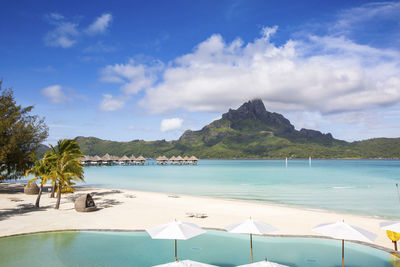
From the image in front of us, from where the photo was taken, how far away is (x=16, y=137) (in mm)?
23656

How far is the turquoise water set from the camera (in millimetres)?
9102

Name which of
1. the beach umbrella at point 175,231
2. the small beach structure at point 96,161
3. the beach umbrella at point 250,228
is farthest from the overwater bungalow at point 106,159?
the beach umbrella at point 250,228

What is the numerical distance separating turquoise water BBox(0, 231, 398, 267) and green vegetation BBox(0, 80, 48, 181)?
49.1 ft

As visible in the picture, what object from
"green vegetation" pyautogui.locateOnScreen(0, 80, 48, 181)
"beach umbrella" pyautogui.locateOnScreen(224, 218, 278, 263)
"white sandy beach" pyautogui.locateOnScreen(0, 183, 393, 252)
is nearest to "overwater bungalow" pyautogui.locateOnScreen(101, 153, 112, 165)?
"green vegetation" pyautogui.locateOnScreen(0, 80, 48, 181)

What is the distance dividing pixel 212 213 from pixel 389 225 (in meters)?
10.2

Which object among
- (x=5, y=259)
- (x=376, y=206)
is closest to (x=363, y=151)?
(x=376, y=206)

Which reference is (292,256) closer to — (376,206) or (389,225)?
(389,225)

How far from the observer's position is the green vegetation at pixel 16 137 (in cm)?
2275

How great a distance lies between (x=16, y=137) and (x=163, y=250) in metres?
20.8

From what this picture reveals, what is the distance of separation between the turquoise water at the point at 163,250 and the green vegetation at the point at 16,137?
15.0 metres

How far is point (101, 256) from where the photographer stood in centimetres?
965

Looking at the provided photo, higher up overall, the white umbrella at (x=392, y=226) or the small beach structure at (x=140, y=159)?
the white umbrella at (x=392, y=226)

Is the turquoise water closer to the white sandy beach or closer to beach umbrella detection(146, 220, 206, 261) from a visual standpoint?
the white sandy beach

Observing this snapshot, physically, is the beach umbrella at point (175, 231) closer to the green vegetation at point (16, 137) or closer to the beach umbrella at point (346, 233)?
the beach umbrella at point (346, 233)
